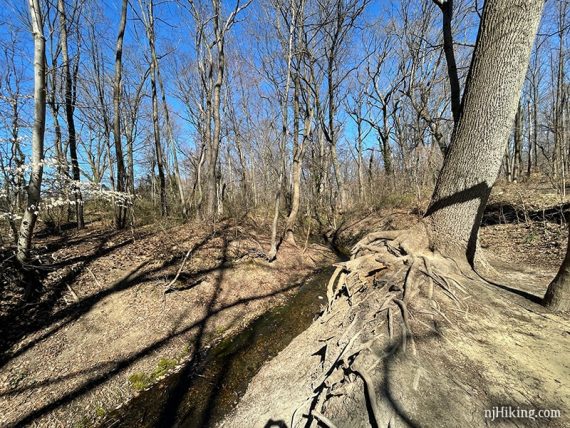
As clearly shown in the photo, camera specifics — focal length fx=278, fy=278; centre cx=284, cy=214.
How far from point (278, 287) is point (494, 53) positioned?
22.4 feet

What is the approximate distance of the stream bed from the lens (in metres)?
3.78

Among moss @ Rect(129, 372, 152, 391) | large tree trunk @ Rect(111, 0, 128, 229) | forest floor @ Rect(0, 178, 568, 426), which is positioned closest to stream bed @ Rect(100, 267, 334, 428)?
moss @ Rect(129, 372, 152, 391)

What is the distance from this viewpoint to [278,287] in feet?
26.7

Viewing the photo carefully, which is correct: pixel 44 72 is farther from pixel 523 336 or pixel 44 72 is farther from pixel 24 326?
pixel 523 336

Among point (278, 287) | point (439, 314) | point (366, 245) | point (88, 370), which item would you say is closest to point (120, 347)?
point (88, 370)

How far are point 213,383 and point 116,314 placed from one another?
2773 mm

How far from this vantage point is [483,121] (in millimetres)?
3572

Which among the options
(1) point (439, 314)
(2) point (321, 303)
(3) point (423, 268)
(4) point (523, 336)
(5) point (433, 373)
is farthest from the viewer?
(2) point (321, 303)

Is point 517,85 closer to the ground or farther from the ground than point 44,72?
closer to the ground

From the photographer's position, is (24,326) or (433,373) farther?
(24,326)

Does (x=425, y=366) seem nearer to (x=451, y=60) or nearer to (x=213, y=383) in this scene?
(x=213, y=383)

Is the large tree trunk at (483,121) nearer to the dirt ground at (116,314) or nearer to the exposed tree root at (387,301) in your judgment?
the exposed tree root at (387,301)

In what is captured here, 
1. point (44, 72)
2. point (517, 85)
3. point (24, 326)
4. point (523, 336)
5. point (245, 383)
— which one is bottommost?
point (245, 383)

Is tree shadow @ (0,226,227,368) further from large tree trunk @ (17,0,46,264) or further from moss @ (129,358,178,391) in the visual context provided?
moss @ (129,358,178,391)
